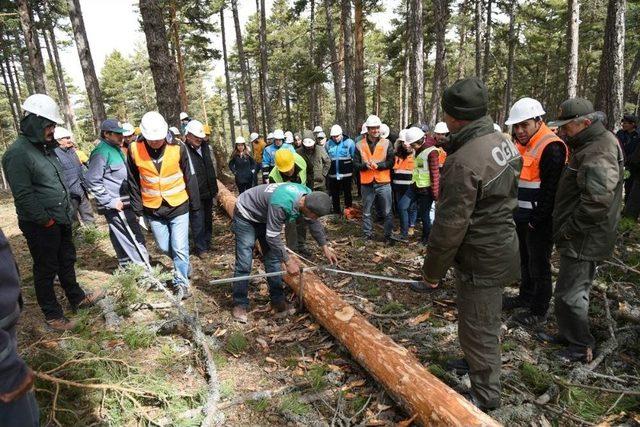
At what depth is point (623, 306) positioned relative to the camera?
4.14 metres

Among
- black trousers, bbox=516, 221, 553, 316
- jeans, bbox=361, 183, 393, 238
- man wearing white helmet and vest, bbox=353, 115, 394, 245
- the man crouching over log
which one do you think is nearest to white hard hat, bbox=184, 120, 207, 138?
the man crouching over log

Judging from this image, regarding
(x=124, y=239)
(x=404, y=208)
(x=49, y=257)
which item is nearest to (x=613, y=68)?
(x=404, y=208)

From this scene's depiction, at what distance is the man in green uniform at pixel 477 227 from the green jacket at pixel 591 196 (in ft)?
3.07

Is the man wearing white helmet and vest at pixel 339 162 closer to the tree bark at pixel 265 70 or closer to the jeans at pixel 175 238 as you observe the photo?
the jeans at pixel 175 238

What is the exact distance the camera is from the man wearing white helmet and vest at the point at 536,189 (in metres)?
3.81

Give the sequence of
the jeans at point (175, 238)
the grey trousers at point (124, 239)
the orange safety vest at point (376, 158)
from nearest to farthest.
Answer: the jeans at point (175, 238) → the grey trousers at point (124, 239) → the orange safety vest at point (376, 158)

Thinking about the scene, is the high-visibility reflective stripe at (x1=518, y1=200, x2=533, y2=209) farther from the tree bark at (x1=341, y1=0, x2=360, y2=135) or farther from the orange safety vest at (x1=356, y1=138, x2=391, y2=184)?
the tree bark at (x1=341, y1=0, x2=360, y2=135)

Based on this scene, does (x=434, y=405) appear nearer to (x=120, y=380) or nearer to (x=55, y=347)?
(x=120, y=380)

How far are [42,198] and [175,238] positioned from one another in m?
1.58

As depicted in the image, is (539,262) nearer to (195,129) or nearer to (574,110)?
(574,110)

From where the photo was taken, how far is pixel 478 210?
107 inches

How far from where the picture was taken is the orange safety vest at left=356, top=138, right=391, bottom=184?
268 inches

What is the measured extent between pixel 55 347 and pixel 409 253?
5.12 metres

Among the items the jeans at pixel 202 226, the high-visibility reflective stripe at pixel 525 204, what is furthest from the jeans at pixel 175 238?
the high-visibility reflective stripe at pixel 525 204
